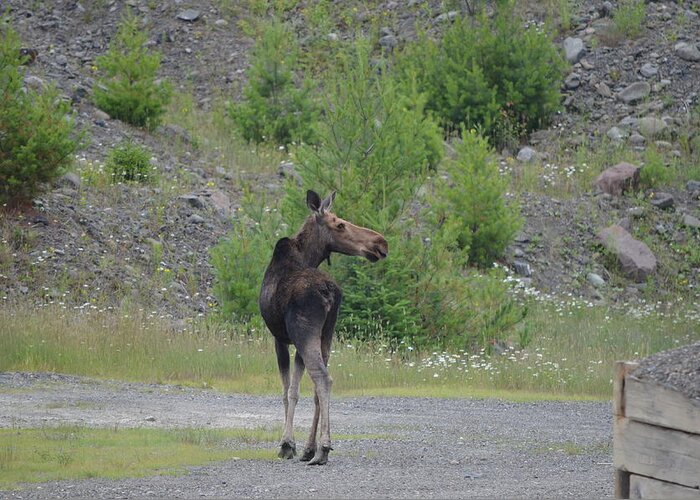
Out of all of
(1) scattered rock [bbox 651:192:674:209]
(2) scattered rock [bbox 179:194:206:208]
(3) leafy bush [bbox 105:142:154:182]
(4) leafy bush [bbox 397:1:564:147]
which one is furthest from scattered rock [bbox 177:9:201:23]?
(1) scattered rock [bbox 651:192:674:209]

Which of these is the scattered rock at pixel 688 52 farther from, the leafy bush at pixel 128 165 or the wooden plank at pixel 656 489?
the wooden plank at pixel 656 489

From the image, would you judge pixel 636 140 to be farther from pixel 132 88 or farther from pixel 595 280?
pixel 132 88

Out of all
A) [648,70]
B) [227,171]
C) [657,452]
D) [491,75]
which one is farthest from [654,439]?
[648,70]

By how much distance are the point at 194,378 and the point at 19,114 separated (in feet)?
28.5

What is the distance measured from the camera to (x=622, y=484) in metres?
8.09

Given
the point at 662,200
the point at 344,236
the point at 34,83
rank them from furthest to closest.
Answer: the point at 662,200, the point at 34,83, the point at 344,236

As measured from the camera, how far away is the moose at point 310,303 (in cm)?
1045

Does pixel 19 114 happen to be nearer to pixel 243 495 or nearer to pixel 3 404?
pixel 3 404

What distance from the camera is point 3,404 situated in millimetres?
13891

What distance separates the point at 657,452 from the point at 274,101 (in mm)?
24766

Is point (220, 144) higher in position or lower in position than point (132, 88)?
lower

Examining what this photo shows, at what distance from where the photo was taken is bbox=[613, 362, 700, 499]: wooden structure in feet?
24.9

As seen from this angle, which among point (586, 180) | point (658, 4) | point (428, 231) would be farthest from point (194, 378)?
point (658, 4)

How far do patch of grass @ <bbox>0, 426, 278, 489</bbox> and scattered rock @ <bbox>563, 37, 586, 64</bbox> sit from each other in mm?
26784
